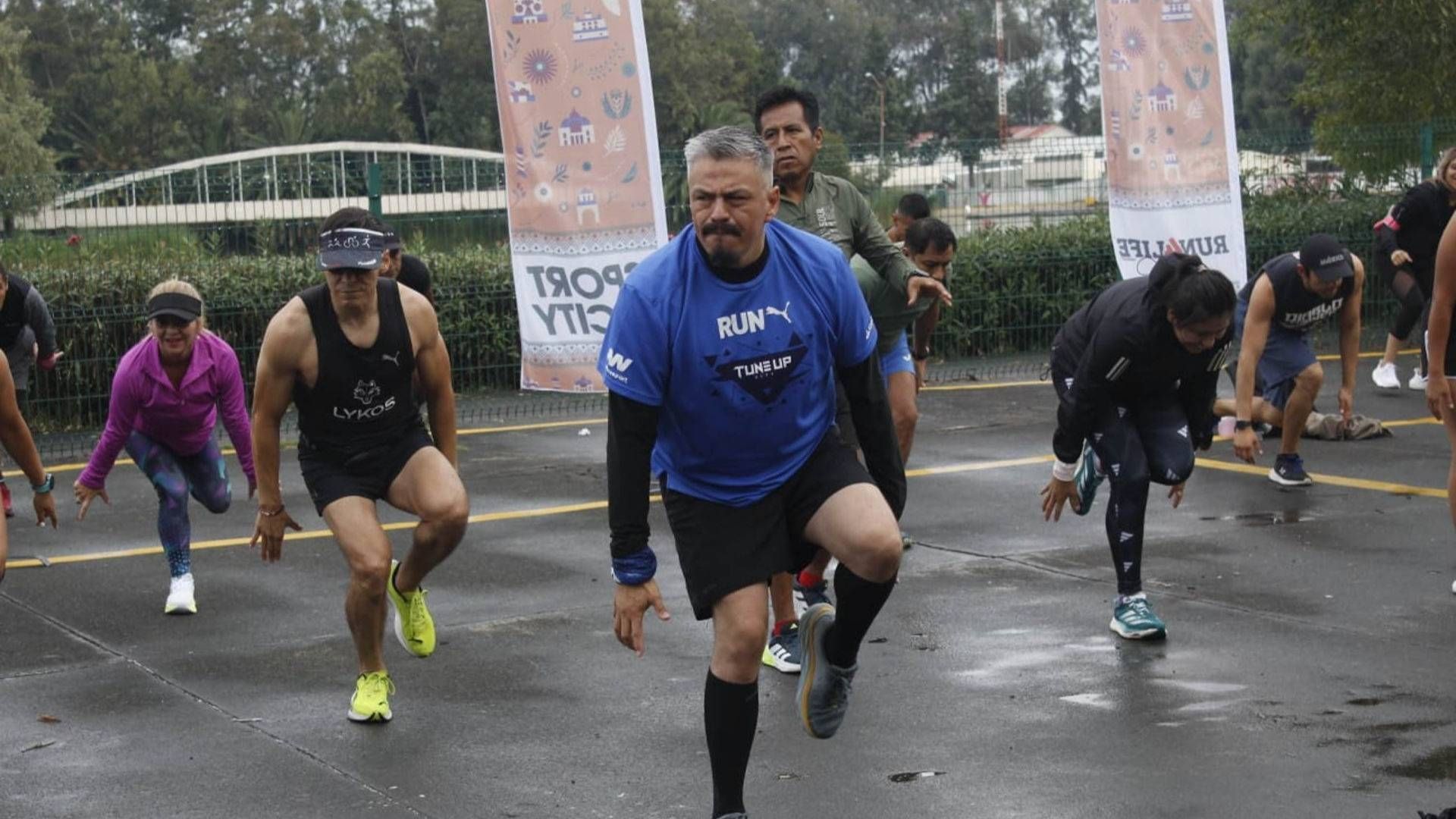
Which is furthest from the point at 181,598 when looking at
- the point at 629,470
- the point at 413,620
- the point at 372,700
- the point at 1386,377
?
the point at 1386,377

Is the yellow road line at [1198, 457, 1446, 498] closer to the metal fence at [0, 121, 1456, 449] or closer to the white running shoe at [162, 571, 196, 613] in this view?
the metal fence at [0, 121, 1456, 449]

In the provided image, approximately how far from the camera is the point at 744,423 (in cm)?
518

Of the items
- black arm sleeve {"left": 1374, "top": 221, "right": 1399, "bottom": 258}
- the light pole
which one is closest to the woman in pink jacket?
black arm sleeve {"left": 1374, "top": 221, "right": 1399, "bottom": 258}

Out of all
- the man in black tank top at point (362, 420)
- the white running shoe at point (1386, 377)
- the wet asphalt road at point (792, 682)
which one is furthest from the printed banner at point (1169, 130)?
the man in black tank top at point (362, 420)

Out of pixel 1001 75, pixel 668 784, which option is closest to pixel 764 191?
pixel 668 784

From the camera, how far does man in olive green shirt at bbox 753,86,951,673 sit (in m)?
7.13

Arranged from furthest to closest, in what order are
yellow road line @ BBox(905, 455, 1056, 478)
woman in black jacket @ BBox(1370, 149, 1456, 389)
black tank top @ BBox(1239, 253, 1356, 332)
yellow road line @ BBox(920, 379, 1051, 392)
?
yellow road line @ BBox(920, 379, 1051, 392) → woman in black jacket @ BBox(1370, 149, 1456, 389) → yellow road line @ BBox(905, 455, 1056, 478) → black tank top @ BBox(1239, 253, 1356, 332)

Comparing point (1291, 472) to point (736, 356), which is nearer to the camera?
point (736, 356)

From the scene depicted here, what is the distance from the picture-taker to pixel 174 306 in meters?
8.13

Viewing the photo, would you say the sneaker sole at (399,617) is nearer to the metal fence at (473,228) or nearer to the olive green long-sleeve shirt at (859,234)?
the olive green long-sleeve shirt at (859,234)

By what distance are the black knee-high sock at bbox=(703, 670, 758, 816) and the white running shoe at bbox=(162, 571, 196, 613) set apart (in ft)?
12.8

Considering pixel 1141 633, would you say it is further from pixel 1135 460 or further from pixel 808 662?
pixel 808 662

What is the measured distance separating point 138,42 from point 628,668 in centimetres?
8349

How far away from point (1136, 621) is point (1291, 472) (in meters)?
3.72
